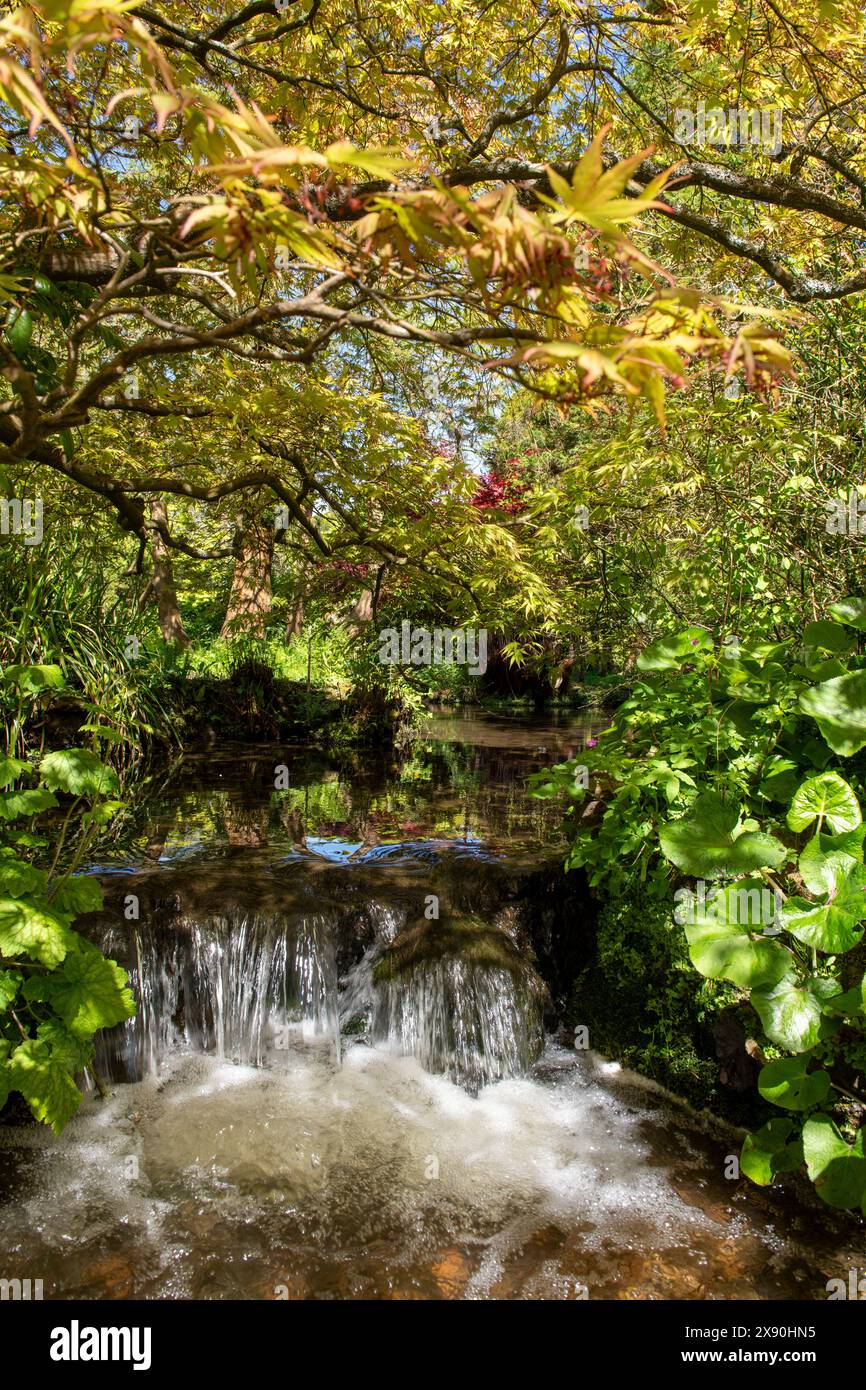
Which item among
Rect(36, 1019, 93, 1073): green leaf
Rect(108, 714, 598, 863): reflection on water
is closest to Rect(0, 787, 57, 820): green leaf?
Rect(36, 1019, 93, 1073): green leaf

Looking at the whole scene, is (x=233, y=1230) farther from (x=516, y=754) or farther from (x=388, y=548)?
(x=516, y=754)

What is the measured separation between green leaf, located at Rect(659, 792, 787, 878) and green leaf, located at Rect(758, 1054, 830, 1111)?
2.07 feet

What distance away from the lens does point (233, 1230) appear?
3.06m

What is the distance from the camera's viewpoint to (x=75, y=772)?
10.8ft

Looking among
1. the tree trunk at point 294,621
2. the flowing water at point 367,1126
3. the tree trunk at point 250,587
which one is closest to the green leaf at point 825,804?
the flowing water at point 367,1126

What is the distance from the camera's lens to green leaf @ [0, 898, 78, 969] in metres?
2.80

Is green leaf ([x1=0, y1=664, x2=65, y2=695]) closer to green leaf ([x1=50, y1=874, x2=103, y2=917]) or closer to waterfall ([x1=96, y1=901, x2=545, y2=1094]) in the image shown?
green leaf ([x1=50, y1=874, x2=103, y2=917])

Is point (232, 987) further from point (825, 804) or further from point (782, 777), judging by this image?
point (825, 804)

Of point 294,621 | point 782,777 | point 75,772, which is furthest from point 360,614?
point 782,777

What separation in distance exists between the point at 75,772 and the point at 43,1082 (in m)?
1.13

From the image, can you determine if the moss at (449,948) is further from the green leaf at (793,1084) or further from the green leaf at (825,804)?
the green leaf at (825,804)

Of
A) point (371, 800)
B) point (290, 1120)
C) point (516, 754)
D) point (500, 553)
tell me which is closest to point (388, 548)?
point (500, 553)

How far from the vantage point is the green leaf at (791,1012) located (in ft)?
Result: 8.55

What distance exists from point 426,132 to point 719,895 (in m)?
5.16
